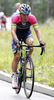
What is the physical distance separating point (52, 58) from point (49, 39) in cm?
156

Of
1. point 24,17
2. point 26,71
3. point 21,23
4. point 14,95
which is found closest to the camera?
point 26,71

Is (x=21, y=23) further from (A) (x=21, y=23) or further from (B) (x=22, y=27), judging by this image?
(B) (x=22, y=27)

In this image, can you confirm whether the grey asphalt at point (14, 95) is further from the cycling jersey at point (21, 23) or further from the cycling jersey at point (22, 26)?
the cycling jersey at point (21, 23)

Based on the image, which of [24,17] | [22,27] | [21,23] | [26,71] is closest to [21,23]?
[21,23]

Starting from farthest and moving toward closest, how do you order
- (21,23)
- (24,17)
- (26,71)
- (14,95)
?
1. (14,95)
2. (21,23)
3. (24,17)
4. (26,71)

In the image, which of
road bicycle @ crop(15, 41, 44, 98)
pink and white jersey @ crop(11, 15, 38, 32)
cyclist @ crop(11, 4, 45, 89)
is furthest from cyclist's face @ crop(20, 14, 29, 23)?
road bicycle @ crop(15, 41, 44, 98)

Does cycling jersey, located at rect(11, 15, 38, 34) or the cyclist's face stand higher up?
the cyclist's face

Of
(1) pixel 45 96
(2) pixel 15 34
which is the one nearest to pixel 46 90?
(1) pixel 45 96

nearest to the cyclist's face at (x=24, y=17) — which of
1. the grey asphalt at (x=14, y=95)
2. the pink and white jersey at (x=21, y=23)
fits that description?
the pink and white jersey at (x=21, y=23)

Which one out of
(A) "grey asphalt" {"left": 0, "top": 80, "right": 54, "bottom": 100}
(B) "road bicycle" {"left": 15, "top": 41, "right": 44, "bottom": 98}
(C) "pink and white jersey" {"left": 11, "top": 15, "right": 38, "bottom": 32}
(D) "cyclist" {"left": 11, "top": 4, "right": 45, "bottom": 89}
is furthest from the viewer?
(C) "pink and white jersey" {"left": 11, "top": 15, "right": 38, "bottom": 32}

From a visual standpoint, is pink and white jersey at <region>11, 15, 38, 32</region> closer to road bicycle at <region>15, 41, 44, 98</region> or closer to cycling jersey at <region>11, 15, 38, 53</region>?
cycling jersey at <region>11, 15, 38, 53</region>

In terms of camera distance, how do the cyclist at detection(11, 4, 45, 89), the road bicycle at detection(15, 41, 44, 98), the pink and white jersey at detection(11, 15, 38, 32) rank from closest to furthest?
the road bicycle at detection(15, 41, 44, 98) → the cyclist at detection(11, 4, 45, 89) → the pink and white jersey at detection(11, 15, 38, 32)

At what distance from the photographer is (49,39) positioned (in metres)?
11.6

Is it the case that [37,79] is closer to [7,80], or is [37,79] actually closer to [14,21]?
[7,80]
